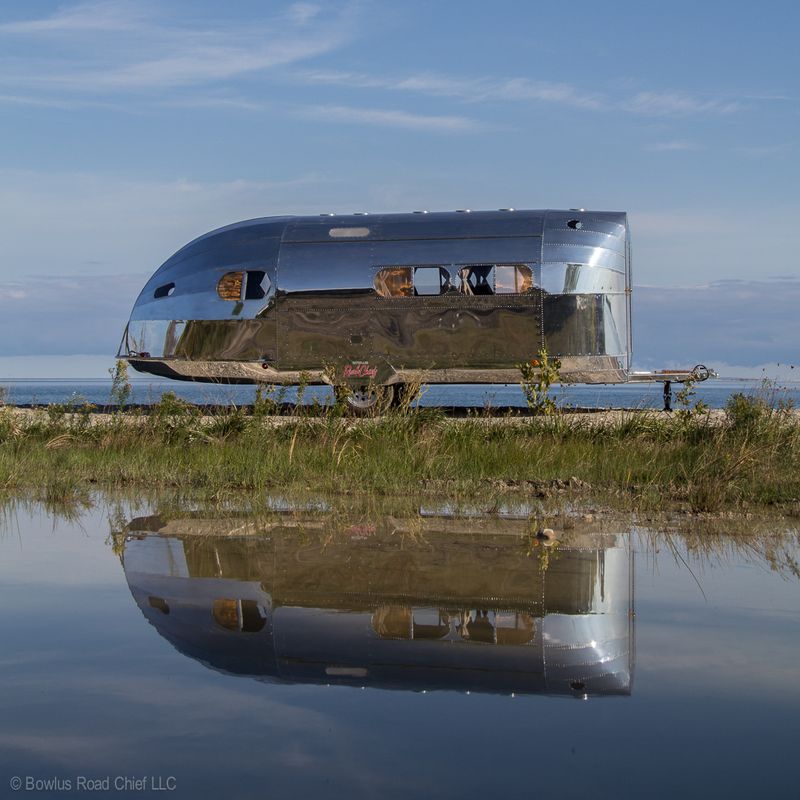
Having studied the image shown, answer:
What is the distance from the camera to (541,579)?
5871 millimetres

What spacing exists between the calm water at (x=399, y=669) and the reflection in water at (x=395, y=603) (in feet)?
0.06

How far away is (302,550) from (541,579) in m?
1.54

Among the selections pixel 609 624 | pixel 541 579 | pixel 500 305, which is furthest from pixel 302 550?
pixel 500 305

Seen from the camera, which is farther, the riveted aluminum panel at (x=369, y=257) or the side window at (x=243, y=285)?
the side window at (x=243, y=285)

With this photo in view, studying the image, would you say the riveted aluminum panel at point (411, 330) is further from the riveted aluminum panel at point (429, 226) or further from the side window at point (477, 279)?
the riveted aluminum panel at point (429, 226)

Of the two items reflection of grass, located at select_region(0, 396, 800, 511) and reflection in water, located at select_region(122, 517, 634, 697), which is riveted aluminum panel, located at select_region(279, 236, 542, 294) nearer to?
reflection of grass, located at select_region(0, 396, 800, 511)

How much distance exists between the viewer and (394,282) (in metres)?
17.5

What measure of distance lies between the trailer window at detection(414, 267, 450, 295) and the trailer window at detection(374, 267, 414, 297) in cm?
9

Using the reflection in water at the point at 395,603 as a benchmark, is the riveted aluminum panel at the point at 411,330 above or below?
above

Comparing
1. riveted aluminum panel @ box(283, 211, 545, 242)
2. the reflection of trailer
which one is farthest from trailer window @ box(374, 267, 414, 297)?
riveted aluminum panel @ box(283, 211, 545, 242)

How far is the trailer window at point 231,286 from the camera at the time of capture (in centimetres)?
1800

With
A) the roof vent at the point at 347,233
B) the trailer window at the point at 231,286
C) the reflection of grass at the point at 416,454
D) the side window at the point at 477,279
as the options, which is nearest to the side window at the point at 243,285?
the trailer window at the point at 231,286

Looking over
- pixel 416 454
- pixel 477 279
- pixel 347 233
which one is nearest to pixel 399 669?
pixel 416 454

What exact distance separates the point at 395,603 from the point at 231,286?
1338cm
